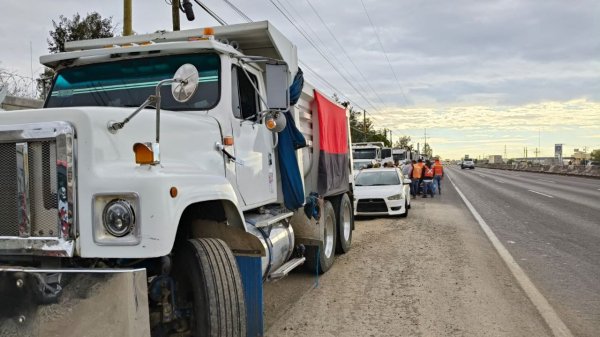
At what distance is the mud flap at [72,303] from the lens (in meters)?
2.78

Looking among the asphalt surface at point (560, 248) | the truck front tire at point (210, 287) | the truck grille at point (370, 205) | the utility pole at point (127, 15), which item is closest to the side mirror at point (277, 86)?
the truck front tire at point (210, 287)

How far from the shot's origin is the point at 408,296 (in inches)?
249

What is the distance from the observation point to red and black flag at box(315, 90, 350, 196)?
782cm

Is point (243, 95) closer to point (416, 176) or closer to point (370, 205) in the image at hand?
point (370, 205)

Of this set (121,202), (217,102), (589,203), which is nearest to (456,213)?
(589,203)

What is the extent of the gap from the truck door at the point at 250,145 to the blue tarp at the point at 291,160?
0.22m

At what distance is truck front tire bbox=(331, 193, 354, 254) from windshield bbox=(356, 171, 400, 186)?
6234mm

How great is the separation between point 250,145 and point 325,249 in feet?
10.5

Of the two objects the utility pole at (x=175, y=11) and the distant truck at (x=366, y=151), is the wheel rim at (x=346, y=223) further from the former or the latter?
the distant truck at (x=366, y=151)

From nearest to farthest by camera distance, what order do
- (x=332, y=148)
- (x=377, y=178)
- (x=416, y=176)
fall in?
1. (x=332, y=148)
2. (x=377, y=178)
3. (x=416, y=176)

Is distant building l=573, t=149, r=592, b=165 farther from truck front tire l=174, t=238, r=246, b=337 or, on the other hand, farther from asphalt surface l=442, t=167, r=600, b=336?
truck front tire l=174, t=238, r=246, b=337

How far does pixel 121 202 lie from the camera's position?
9.92ft

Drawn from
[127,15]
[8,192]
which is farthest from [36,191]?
[127,15]

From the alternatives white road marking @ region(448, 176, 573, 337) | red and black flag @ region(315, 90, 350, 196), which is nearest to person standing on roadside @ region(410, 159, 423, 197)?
white road marking @ region(448, 176, 573, 337)
